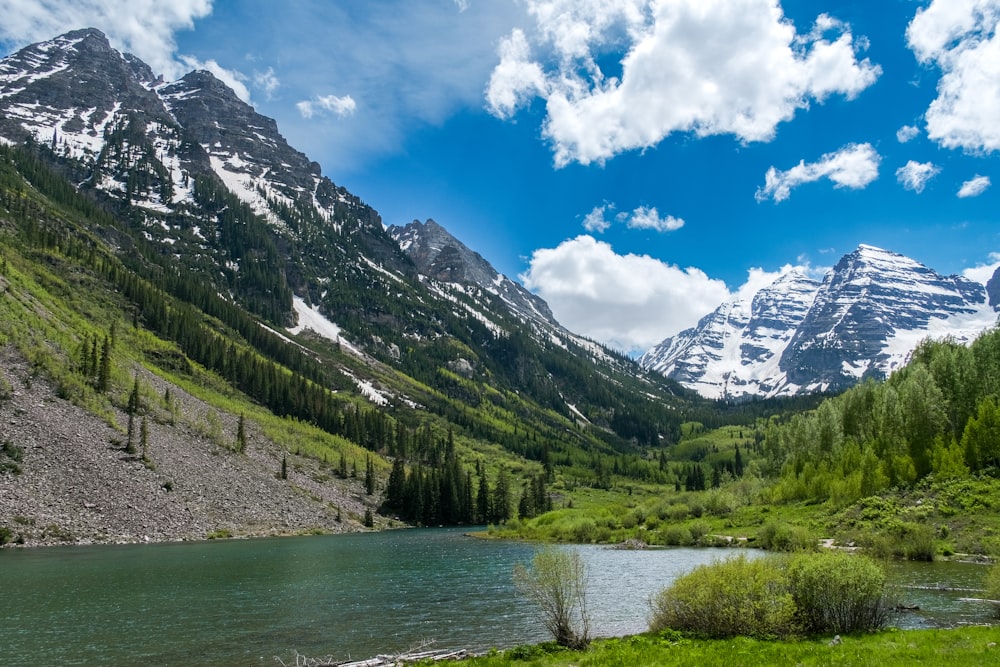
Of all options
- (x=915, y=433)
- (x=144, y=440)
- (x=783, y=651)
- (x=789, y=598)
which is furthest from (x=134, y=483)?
(x=915, y=433)

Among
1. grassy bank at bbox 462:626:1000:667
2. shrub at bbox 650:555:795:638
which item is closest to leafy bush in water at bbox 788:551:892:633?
shrub at bbox 650:555:795:638

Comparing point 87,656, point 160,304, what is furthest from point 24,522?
point 160,304

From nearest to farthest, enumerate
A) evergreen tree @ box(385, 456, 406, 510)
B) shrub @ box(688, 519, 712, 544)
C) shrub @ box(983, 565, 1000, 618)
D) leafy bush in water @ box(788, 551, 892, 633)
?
1. leafy bush in water @ box(788, 551, 892, 633)
2. shrub @ box(983, 565, 1000, 618)
3. shrub @ box(688, 519, 712, 544)
4. evergreen tree @ box(385, 456, 406, 510)

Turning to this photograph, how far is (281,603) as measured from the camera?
45844 millimetres

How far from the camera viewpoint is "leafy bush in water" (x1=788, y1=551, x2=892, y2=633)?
2861cm

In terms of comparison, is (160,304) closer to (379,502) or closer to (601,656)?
(379,502)

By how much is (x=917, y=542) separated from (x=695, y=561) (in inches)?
791

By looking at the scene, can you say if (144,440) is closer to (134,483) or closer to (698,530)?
(134,483)

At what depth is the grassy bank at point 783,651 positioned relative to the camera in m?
21.5

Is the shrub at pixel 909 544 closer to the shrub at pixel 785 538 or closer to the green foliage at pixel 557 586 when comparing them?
the shrub at pixel 785 538

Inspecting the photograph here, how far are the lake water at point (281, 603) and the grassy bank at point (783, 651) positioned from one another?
615 cm

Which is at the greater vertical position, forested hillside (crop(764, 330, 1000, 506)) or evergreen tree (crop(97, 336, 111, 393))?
evergreen tree (crop(97, 336, 111, 393))

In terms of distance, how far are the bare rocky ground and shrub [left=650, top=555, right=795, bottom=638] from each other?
80.9 metres

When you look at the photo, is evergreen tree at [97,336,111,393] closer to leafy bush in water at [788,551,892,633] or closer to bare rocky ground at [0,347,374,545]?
bare rocky ground at [0,347,374,545]
